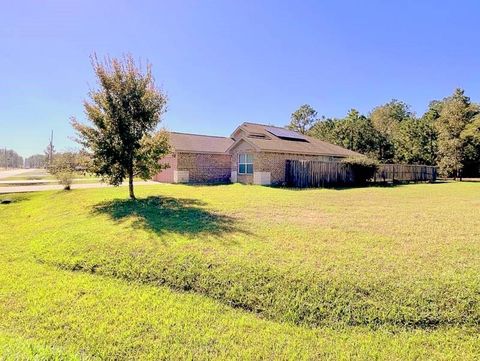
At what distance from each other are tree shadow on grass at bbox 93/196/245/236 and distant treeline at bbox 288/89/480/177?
3153cm

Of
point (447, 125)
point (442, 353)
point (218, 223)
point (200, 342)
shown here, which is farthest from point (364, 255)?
point (447, 125)

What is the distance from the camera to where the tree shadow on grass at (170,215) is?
7.95 meters

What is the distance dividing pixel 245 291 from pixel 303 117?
5067 cm

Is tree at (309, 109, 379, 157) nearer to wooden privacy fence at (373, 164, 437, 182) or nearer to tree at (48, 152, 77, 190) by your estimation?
wooden privacy fence at (373, 164, 437, 182)

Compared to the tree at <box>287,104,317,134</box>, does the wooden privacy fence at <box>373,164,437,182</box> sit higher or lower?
lower

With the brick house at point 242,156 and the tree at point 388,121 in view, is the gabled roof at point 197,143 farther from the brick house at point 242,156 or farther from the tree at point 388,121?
the tree at point 388,121

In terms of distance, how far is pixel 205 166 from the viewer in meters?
25.4

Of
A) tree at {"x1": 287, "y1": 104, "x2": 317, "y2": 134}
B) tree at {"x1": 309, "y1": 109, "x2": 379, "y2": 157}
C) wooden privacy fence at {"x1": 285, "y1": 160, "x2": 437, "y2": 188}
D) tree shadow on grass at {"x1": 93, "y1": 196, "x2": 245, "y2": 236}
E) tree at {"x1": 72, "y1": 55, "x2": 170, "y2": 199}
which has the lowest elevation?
tree shadow on grass at {"x1": 93, "y1": 196, "x2": 245, "y2": 236}

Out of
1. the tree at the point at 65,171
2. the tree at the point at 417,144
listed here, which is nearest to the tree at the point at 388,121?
the tree at the point at 417,144

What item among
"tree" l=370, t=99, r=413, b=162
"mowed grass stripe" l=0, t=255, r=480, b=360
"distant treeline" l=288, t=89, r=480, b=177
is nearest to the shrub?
"distant treeline" l=288, t=89, r=480, b=177

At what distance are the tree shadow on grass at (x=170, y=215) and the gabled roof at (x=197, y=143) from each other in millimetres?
11071

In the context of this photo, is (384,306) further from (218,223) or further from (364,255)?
(218,223)

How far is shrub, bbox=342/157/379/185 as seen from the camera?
23.4 metres

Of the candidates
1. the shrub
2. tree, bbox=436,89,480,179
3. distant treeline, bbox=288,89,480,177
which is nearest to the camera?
the shrub
